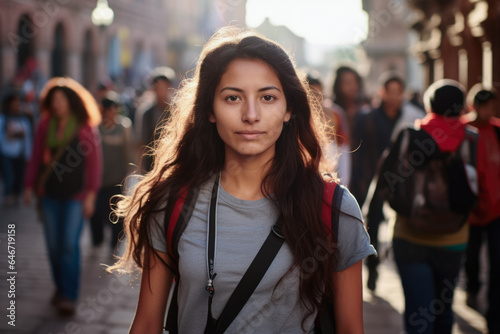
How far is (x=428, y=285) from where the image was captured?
149 inches

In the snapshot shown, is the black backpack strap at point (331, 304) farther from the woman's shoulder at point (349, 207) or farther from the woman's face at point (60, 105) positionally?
the woman's face at point (60, 105)

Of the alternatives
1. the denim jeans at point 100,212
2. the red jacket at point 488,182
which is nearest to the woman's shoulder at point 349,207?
the red jacket at point 488,182

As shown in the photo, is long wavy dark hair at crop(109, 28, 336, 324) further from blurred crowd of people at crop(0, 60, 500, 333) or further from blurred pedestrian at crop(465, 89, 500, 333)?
blurred pedestrian at crop(465, 89, 500, 333)

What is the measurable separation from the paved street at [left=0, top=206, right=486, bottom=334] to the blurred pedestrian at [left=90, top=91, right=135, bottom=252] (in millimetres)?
512

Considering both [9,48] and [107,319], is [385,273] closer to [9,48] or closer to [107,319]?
[107,319]

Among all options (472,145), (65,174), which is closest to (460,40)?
(472,145)

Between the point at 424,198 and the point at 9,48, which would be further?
the point at 9,48

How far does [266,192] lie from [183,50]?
4566 centimetres

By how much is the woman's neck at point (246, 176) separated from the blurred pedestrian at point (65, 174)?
11.6 feet

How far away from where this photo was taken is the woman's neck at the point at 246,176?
86.6 inches

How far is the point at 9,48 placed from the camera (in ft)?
73.8

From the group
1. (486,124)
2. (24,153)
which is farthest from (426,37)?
(486,124)

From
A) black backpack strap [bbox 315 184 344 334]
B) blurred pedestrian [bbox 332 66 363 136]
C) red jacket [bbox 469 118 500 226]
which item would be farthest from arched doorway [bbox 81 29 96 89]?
black backpack strap [bbox 315 184 344 334]

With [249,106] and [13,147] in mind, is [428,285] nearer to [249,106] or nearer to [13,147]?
[249,106]
